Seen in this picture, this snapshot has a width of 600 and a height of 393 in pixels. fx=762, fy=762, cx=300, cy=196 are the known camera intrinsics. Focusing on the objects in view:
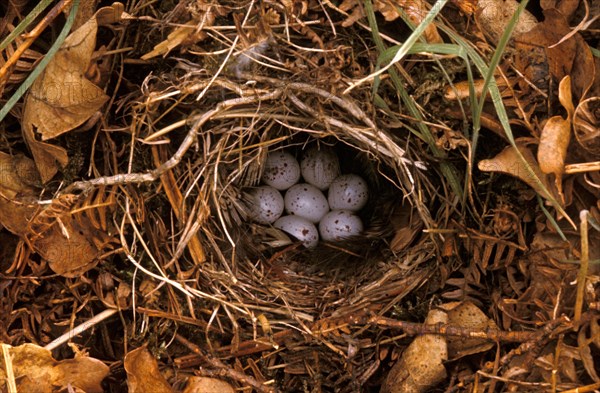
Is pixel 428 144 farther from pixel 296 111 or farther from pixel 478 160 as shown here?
pixel 296 111

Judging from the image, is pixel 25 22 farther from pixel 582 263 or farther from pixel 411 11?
pixel 582 263

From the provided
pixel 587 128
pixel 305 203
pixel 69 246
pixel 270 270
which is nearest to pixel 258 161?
pixel 270 270

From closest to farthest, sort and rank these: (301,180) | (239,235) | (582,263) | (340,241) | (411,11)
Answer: (582,263) < (411,11) < (239,235) < (340,241) < (301,180)

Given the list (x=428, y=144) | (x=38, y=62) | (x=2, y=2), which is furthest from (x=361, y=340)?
(x=2, y=2)

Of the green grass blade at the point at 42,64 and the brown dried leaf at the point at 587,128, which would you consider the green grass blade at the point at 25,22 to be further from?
the brown dried leaf at the point at 587,128

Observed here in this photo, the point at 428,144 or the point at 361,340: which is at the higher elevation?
the point at 428,144

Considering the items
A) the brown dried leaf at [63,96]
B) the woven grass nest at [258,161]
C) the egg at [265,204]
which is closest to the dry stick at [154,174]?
the woven grass nest at [258,161]
